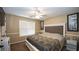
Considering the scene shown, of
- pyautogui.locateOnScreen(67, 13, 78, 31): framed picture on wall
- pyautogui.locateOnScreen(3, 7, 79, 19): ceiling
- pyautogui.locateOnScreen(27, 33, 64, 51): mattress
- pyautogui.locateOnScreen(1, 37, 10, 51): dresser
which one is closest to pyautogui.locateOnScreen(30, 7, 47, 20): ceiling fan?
pyautogui.locateOnScreen(3, 7, 79, 19): ceiling

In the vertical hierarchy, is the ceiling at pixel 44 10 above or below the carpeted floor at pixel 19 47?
above

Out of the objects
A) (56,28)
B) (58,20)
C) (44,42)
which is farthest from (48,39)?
(58,20)

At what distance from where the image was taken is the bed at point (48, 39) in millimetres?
1348

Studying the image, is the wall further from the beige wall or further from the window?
the beige wall

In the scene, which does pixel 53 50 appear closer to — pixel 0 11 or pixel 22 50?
pixel 22 50

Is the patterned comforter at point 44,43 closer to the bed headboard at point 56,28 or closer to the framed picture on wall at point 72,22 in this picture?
the bed headboard at point 56,28

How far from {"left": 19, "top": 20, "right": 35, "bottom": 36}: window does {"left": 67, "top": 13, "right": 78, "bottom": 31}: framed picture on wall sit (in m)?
0.61

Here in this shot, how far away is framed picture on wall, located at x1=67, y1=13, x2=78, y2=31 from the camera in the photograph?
138cm

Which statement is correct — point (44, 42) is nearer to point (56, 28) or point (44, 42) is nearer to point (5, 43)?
point (56, 28)

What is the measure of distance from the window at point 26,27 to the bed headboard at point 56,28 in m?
0.24

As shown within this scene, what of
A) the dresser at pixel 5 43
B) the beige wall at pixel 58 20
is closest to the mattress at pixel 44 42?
the beige wall at pixel 58 20

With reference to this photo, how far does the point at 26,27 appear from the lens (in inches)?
60.0

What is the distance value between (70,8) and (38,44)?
30.4 inches
